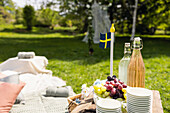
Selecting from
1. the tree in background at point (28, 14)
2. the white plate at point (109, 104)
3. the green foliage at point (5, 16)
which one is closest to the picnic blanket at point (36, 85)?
the white plate at point (109, 104)

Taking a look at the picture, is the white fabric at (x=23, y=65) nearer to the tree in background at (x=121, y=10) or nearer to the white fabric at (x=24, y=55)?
the white fabric at (x=24, y=55)

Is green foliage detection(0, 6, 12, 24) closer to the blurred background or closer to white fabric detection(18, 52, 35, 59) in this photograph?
the blurred background

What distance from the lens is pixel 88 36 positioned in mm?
6906

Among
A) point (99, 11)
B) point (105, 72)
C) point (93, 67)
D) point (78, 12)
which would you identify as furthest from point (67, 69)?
point (78, 12)

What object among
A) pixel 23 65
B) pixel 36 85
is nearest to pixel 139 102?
pixel 36 85

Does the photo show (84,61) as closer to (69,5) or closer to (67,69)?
(67,69)

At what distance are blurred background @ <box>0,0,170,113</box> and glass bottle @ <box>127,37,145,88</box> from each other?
147cm

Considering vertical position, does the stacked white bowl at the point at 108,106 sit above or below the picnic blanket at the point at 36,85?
above

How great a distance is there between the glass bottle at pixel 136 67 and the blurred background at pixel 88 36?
1.47 meters

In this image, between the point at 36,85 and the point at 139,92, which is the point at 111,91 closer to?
the point at 139,92

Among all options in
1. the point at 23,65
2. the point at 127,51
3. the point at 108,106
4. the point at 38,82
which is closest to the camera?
the point at 108,106

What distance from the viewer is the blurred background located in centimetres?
501

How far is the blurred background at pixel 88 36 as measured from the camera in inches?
197

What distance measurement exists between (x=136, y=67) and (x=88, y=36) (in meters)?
5.29
